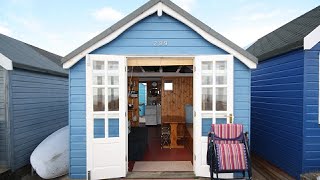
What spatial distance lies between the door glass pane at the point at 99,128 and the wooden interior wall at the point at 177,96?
5.96 meters

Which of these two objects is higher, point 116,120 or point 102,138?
point 116,120

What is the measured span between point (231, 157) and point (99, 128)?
253 cm

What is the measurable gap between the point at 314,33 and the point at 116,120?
413 cm

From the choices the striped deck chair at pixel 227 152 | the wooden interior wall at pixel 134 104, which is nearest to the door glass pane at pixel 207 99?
the striped deck chair at pixel 227 152

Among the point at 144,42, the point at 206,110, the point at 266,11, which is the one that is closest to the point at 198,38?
Answer: the point at 144,42

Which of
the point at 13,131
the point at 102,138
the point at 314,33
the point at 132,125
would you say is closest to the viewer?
the point at 314,33

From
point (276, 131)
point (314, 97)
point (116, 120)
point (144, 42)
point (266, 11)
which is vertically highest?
point (266, 11)

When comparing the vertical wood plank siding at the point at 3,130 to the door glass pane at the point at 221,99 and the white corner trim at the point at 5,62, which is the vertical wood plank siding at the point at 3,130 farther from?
the door glass pane at the point at 221,99

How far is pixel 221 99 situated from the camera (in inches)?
159

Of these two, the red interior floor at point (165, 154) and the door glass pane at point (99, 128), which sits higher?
the door glass pane at point (99, 128)

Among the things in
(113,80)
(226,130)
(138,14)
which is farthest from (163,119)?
(138,14)

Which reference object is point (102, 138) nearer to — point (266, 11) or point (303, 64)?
point (303, 64)

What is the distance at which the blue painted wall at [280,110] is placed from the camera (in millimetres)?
4027

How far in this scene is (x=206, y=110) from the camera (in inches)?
160
